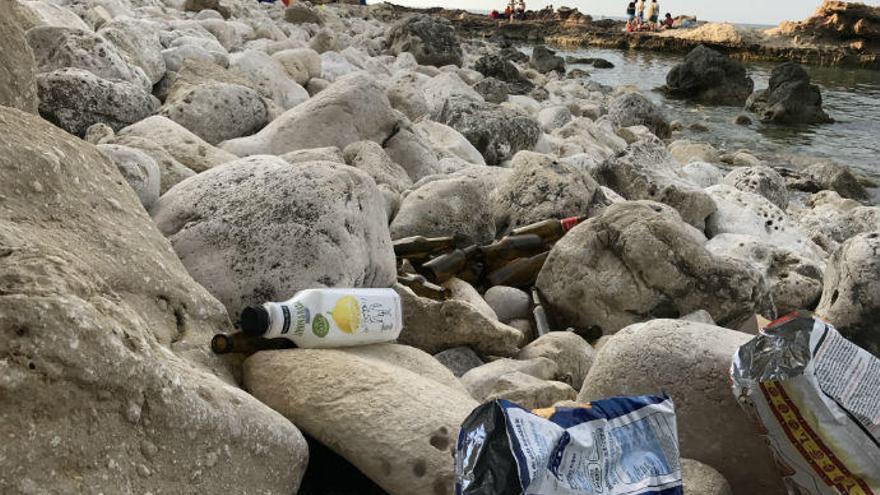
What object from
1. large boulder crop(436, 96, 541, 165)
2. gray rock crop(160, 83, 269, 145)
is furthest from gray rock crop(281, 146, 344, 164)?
large boulder crop(436, 96, 541, 165)

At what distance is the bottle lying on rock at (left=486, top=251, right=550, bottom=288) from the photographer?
17.1ft

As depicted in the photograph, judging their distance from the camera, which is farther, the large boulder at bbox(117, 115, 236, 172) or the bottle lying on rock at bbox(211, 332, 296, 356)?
the large boulder at bbox(117, 115, 236, 172)

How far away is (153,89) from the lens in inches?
278

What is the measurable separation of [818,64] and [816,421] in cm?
4890

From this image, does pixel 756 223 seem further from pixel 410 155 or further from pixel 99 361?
pixel 99 361

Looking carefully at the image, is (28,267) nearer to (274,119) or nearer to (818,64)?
(274,119)

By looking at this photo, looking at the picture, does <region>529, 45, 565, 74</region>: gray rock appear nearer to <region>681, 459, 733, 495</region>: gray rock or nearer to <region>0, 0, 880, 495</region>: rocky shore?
<region>0, 0, 880, 495</region>: rocky shore

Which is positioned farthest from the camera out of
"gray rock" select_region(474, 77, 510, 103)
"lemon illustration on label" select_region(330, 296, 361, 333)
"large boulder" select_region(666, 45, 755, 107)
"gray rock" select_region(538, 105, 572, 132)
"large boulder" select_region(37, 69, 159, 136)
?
"large boulder" select_region(666, 45, 755, 107)

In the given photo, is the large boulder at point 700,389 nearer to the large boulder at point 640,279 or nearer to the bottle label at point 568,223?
the large boulder at point 640,279

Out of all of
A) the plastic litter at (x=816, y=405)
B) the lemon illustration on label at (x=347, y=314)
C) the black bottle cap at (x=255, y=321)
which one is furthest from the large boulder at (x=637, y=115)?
the black bottle cap at (x=255, y=321)

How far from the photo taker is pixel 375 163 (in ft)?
19.2

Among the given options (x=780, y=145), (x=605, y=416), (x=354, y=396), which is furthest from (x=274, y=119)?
(x=780, y=145)

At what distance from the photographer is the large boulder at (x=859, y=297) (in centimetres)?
468

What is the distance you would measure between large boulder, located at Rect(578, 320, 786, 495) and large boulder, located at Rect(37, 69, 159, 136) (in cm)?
362
